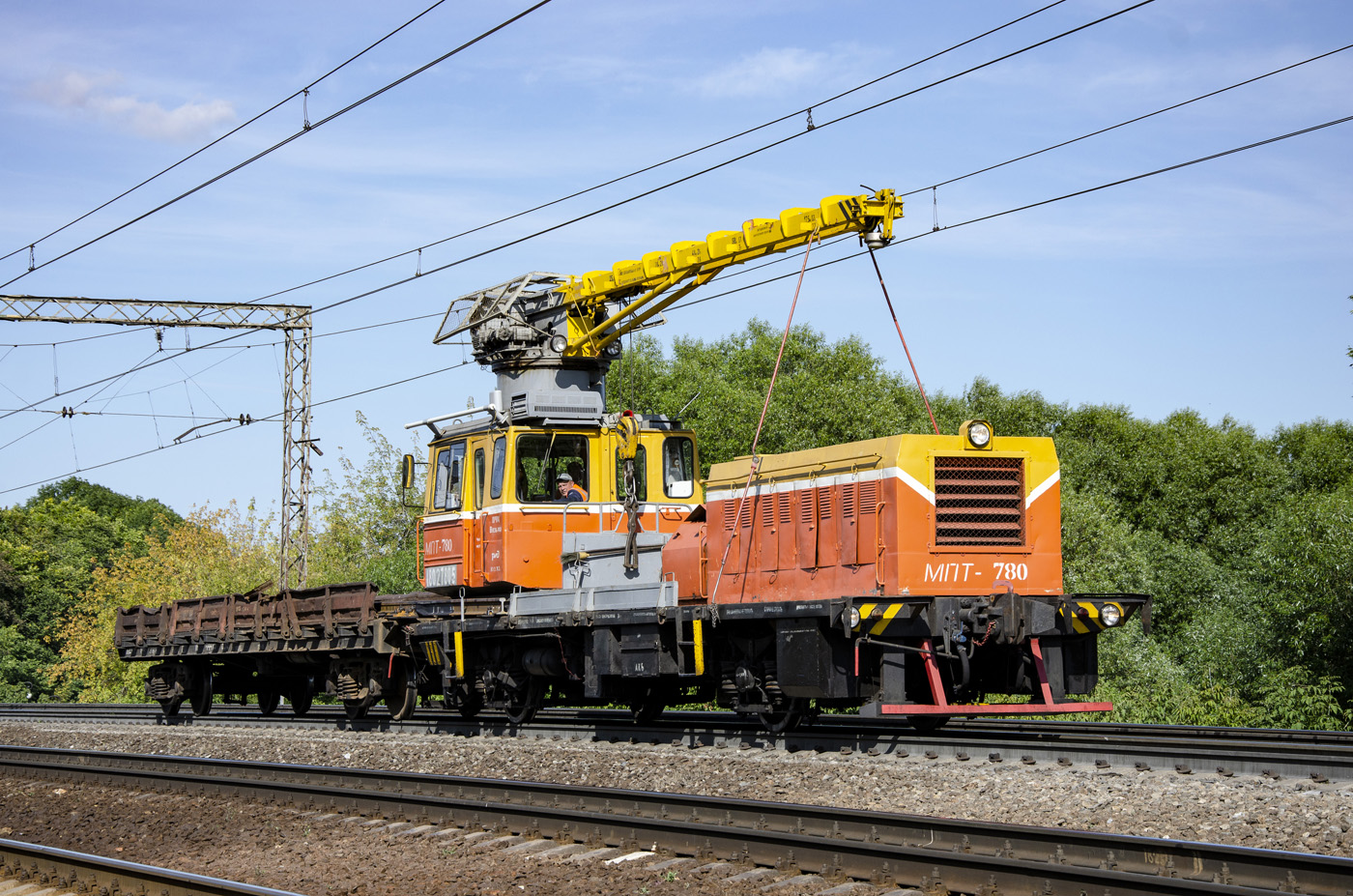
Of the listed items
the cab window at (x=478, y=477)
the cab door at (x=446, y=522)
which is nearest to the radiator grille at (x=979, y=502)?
the cab window at (x=478, y=477)

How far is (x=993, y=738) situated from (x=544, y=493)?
7.07 m

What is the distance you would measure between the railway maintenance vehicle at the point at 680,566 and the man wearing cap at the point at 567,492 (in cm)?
3

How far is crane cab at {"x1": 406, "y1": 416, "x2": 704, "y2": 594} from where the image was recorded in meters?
16.6

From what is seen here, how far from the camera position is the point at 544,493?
16.9 metres

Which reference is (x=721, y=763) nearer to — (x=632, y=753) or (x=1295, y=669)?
(x=632, y=753)

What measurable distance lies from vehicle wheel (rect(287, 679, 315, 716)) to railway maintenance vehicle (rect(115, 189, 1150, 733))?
119 centimetres

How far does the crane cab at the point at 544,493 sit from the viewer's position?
16.6m

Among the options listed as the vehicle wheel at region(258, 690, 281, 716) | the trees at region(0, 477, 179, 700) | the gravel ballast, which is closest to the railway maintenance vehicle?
the gravel ballast

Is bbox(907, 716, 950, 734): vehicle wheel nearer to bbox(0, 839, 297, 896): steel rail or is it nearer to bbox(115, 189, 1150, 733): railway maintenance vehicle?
bbox(115, 189, 1150, 733): railway maintenance vehicle

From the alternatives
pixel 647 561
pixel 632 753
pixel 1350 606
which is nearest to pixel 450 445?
pixel 647 561

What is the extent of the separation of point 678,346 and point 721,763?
46347 millimetres

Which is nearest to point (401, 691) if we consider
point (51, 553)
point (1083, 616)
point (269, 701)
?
point (269, 701)

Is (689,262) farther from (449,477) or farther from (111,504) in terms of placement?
(111,504)

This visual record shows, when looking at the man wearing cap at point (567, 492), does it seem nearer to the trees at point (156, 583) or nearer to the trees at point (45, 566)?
the trees at point (156, 583)
